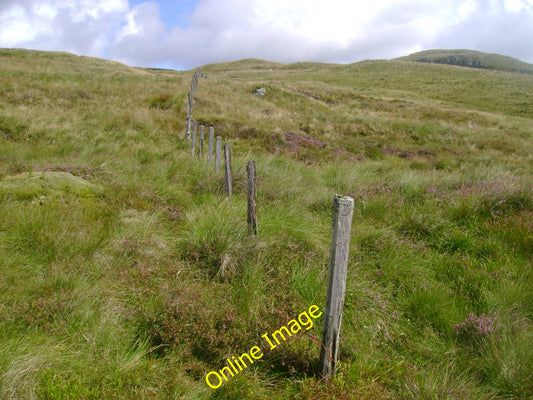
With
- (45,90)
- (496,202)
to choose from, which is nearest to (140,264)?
(496,202)

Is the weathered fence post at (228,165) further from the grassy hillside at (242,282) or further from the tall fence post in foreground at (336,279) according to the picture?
the tall fence post in foreground at (336,279)

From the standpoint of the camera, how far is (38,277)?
124 inches

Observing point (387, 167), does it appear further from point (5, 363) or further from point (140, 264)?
point (5, 363)

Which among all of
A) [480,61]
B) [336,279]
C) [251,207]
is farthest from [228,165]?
[480,61]

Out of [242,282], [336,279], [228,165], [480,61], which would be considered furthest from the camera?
[480,61]

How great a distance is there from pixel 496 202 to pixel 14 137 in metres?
12.2

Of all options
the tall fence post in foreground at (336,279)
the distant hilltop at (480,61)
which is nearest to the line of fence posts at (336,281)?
the tall fence post in foreground at (336,279)

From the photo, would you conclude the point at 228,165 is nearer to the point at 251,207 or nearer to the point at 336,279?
the point at 251,207

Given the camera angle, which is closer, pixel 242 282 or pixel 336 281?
pixel 336 281

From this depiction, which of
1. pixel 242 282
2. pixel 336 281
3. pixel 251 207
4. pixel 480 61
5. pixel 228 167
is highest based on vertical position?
pixel 480 61

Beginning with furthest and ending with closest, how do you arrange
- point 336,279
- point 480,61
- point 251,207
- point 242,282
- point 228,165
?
point 480,61 → point 228,165 → point 251,207 → point 242,282 → point 336,279

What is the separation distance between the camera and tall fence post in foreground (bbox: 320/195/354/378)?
96.3 inches

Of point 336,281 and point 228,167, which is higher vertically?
point 228,167

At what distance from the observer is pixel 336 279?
2574 millimetres
